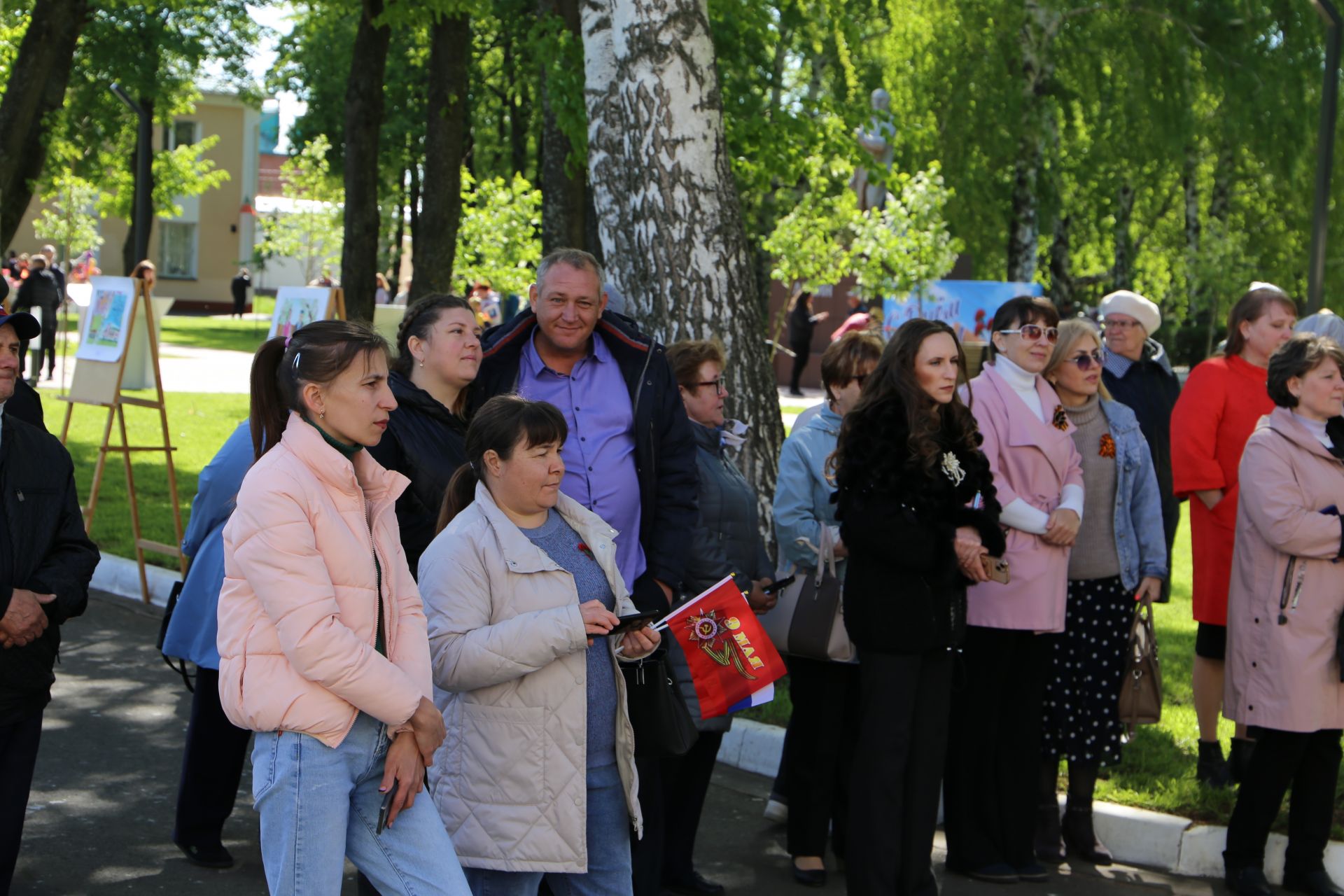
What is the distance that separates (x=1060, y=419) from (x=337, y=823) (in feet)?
11.6

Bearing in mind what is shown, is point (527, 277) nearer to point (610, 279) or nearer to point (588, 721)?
point (610, 279)

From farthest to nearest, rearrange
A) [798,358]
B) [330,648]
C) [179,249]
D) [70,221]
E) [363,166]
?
[179,249] < [70,221] < [798,358] < [363,166] < [330,648]

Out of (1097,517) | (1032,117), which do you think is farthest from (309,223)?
(1097,517)

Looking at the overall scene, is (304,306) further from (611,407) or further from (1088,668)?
(1088,668)

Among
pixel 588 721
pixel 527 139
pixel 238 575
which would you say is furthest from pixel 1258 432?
pixel 527 139

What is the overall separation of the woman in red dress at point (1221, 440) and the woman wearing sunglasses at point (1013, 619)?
118 cm

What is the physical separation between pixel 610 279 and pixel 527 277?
19362mm

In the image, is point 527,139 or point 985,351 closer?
point 985,351

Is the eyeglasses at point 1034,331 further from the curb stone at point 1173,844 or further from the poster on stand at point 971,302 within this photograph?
the poster on stand at point 971,302

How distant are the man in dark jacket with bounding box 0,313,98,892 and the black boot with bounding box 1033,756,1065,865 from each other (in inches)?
149

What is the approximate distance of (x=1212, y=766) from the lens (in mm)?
6996

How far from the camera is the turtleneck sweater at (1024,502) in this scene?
19.1 feet

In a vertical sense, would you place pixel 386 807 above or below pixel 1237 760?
above

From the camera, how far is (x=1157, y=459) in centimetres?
760
